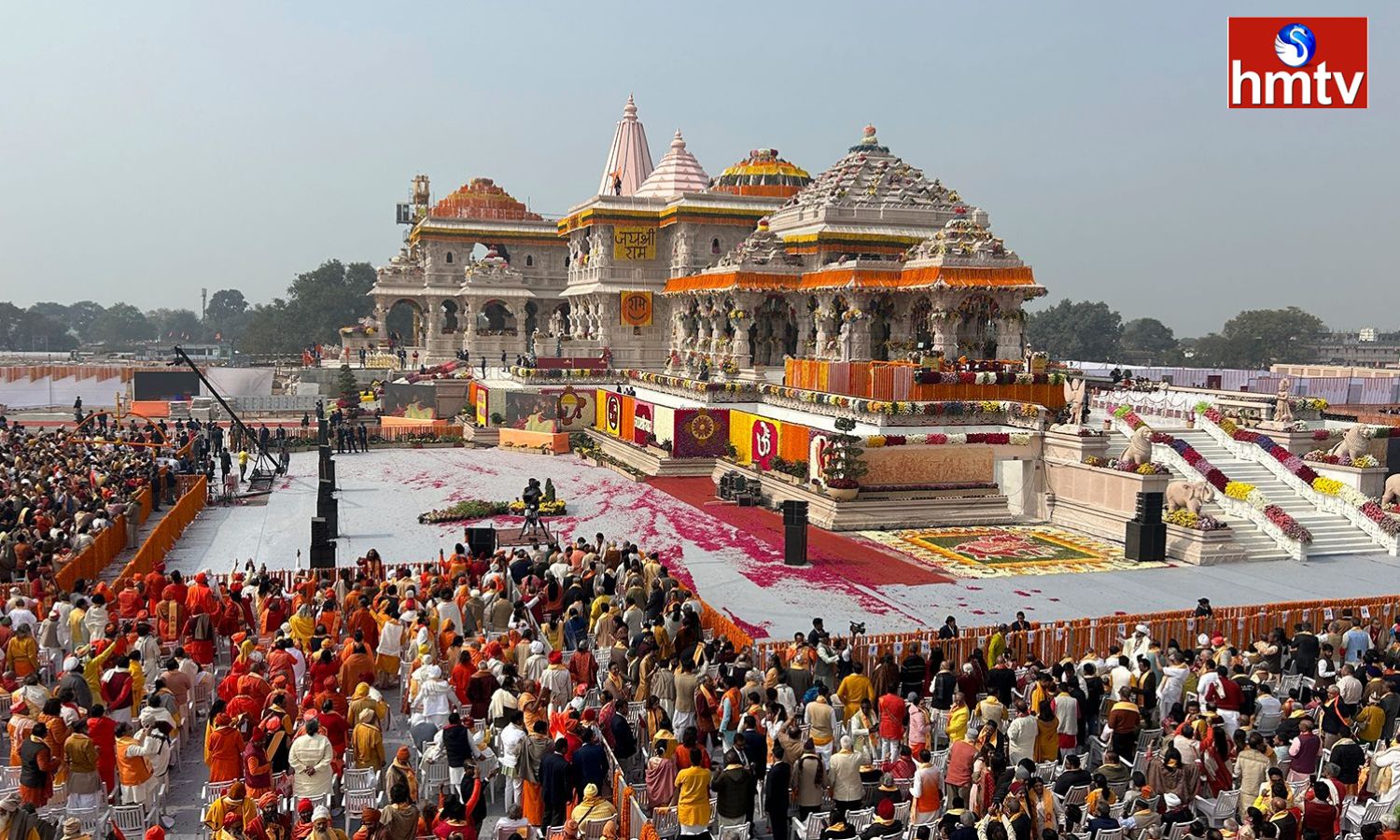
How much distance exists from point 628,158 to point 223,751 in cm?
6517

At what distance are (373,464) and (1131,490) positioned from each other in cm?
2448

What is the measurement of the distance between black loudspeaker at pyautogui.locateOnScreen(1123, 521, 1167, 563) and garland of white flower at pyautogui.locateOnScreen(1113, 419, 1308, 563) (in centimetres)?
233

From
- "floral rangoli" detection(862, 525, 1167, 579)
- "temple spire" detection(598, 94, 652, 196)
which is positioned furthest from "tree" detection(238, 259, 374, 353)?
"floral rangoli" detection(862, 525, 1167, 579)

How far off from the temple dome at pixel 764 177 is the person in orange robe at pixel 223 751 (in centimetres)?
4921

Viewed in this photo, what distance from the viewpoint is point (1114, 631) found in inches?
611

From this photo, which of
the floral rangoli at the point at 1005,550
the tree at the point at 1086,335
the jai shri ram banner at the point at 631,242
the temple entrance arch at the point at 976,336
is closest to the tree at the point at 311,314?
the jai shri ram banner at the point at 631,242

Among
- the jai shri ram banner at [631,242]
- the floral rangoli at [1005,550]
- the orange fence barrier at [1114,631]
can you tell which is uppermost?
the jai shri ram banner at [631,242]

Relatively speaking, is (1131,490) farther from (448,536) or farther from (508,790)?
(508,790)

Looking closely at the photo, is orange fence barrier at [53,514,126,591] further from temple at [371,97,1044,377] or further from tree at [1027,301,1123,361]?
tree at [1027,301,1123,361]

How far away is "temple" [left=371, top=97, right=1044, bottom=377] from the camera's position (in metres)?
38.6

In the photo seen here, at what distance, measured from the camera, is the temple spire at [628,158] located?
7169 centimetres

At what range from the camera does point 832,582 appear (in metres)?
21.2

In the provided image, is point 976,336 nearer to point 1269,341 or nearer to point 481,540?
point 481,540

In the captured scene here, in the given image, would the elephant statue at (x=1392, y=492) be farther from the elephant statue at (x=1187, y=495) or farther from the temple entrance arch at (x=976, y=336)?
the temple entrance arch at (x=976, y=336)
